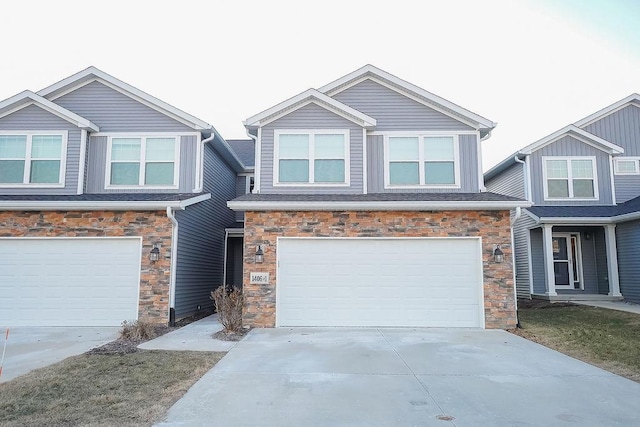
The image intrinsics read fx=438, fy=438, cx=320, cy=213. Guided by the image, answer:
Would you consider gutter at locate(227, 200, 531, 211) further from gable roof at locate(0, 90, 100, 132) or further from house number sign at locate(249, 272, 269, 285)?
gable roof at locate(0, 90, 100, 132)

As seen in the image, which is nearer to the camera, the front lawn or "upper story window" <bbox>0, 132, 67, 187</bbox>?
the front lawn

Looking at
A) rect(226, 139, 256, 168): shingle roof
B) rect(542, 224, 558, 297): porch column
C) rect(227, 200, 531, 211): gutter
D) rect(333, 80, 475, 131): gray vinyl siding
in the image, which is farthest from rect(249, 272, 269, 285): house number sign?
rect(542, 224, 558, 297): porch column

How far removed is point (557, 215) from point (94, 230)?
13.9 meters

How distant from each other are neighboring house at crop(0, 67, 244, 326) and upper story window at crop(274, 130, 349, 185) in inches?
89.4

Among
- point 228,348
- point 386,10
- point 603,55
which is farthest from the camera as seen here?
point 603,55

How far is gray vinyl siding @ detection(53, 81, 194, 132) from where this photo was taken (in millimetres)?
12672

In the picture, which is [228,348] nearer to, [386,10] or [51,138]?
[51,138]

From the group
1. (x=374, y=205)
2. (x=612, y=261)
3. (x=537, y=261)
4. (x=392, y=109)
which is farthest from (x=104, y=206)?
(x=612, y=261)

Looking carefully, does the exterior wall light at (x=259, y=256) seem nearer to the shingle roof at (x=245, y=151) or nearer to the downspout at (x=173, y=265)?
the downspout at (x=173, y=265)

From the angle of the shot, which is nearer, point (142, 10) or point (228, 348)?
point (228, 348)

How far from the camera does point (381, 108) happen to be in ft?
42.1

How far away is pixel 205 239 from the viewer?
13.8 m

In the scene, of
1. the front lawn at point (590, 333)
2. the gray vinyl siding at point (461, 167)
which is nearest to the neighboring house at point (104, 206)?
the gray vinyl siding at point (461, 167)

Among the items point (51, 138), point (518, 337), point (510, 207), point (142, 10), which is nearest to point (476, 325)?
point (518, 337)
